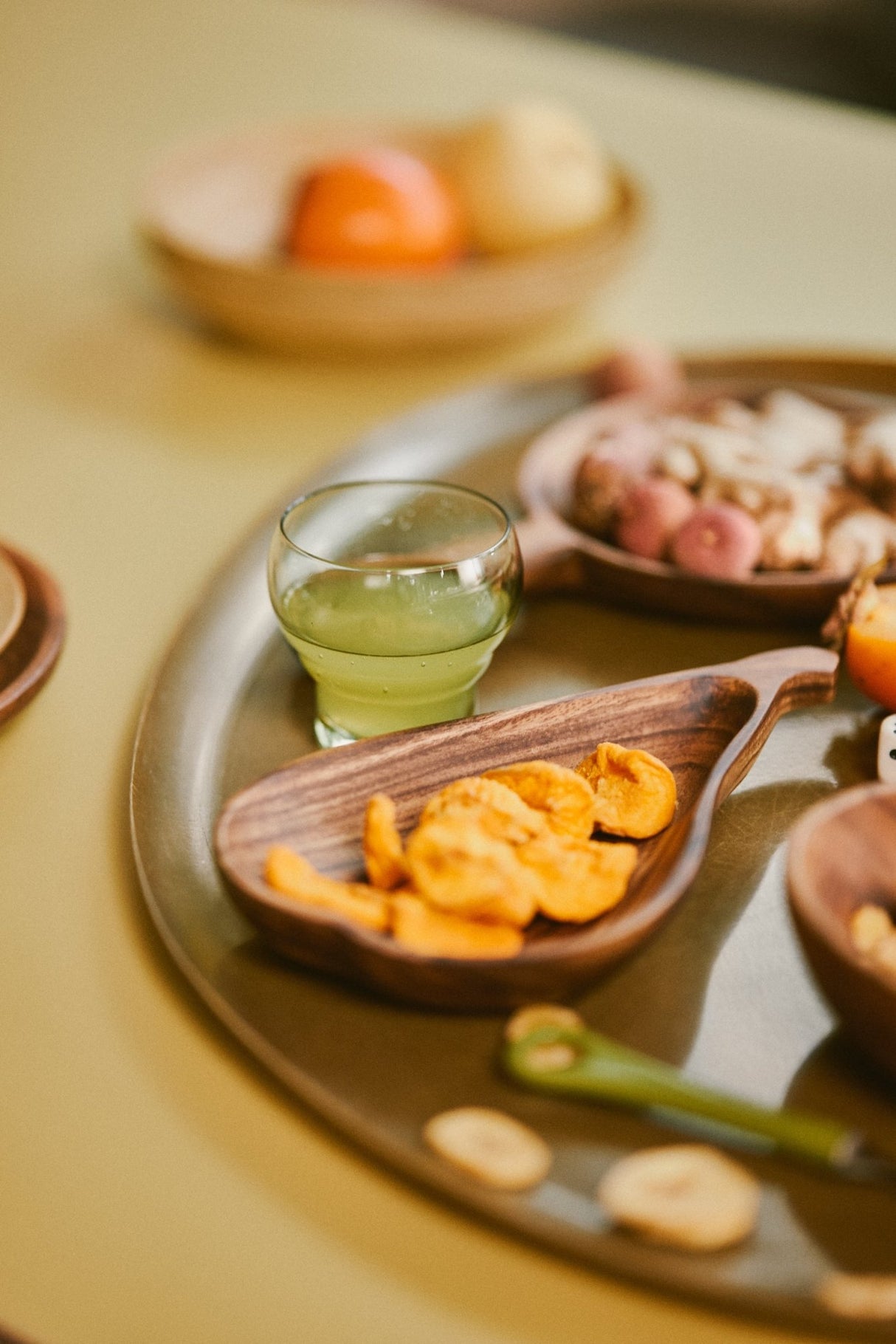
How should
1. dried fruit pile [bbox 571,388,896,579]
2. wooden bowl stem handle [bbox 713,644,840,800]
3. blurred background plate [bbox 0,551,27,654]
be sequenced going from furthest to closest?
dried fruit pile [bbox 571,388,896,579] < blurred background plate [bbox 0,551,27,654] < wooden bowl stem handle [bbox 713,644,840,800]

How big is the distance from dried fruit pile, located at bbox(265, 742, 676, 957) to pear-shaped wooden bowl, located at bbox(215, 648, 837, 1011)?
0.01 m

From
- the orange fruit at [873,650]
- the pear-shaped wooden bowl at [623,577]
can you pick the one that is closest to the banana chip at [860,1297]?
the orange fruit at [873,650]

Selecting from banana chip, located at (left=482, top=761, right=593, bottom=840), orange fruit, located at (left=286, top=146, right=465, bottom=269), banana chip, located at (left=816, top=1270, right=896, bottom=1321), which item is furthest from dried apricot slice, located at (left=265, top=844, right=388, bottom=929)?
orange fruit, located at (left=286, top=146, right=465, bottom=269)

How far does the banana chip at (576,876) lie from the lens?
58cm

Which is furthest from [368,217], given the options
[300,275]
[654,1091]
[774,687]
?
[654,1091]

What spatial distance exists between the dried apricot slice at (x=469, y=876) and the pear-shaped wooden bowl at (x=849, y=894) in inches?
4.7

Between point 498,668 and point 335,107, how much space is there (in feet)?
4.66

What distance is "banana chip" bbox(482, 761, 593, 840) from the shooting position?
62 cm

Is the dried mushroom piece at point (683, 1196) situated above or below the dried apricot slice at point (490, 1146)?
above

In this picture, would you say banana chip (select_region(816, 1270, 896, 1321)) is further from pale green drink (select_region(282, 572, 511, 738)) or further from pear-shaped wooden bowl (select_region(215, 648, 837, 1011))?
pale green drink (select_region(282, 572, 511, 738))

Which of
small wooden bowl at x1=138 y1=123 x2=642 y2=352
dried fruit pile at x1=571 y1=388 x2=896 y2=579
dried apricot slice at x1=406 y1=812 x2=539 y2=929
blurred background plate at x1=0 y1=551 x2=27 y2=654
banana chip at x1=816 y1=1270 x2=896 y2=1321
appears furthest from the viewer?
small wooden bowl at x1=138 y1=123 x2=642 y2=352

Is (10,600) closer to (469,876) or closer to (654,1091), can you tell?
(469,876)

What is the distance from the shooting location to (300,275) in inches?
47.2

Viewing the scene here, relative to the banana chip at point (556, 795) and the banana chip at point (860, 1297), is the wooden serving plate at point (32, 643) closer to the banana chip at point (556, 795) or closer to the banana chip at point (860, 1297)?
the banana chip at point (556, 795)
